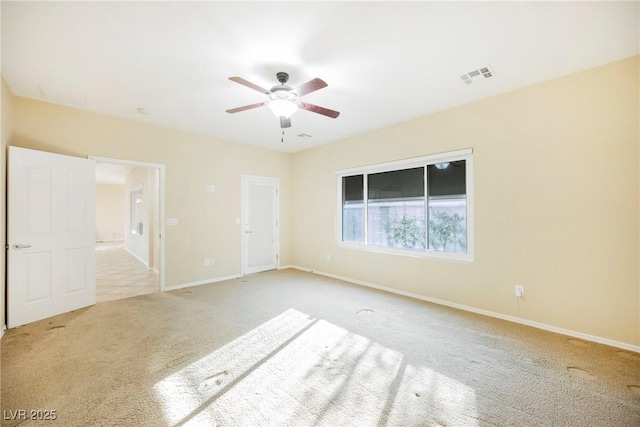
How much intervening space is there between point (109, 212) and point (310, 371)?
1327 cm

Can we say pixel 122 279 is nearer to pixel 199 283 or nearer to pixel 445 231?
pixel 199 283

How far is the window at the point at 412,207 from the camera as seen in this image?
3.75 metres

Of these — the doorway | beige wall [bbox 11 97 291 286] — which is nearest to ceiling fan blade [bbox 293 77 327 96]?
beige wall [bbox 11 97 291 286]

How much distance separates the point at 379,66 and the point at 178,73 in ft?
6.95

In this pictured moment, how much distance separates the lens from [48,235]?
336 cm

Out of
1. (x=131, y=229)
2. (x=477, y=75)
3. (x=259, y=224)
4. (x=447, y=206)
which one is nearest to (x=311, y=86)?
(x=477, y=75)

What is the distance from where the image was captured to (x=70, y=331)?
2.97 meters

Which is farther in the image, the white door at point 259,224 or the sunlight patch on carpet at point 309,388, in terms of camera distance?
the white door at point 259,224

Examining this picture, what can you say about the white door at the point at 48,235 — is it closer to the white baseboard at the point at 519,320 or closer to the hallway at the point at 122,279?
the hallway at the point at 122,279

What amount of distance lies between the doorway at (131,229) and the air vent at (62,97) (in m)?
0.76

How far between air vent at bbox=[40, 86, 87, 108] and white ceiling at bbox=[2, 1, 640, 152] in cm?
3

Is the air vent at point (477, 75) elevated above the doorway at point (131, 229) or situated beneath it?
elevated above

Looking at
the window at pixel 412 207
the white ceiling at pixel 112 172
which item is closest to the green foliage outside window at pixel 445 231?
the window at pixel 412 207

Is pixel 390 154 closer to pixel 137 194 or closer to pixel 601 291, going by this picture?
pixel 601 291
